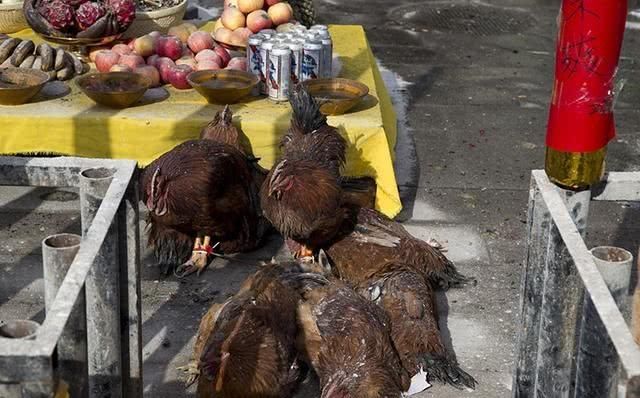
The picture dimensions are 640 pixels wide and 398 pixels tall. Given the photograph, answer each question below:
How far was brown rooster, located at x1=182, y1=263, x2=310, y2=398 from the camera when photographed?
13.6ft

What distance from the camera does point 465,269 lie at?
6.07m

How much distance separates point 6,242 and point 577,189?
13.2ft

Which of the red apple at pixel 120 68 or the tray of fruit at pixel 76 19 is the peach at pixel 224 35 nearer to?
the tray of fruit at pixel 76 19

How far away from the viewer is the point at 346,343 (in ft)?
14.8

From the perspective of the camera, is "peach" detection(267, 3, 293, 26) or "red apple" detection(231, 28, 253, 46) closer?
"red apple" detection(231, 28, 253, 46)

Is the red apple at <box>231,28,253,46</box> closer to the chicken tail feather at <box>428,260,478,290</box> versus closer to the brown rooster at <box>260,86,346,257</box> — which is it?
the brown rooster at <box>260,86,346,257</box>

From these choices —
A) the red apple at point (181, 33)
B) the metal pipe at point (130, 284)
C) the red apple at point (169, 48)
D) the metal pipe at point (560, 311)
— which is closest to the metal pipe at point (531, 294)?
the metal pipe at point (560, 311)

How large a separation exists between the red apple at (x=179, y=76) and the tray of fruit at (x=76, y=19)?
2.15ft

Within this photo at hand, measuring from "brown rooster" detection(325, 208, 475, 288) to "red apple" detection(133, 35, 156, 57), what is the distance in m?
2.21

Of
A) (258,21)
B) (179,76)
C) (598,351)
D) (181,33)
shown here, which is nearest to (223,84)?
(179,76)

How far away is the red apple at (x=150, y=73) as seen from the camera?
22.1 feet

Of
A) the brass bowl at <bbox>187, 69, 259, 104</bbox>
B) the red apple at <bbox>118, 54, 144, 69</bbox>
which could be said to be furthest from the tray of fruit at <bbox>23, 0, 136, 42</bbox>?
the brass bowl at <bbox>187, 69, 259, 104</bbox>

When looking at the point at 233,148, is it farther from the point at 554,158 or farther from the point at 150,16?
the point at 554,158

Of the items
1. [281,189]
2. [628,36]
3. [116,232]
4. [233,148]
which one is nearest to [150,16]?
[233,148]
